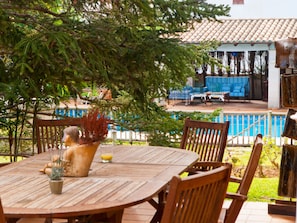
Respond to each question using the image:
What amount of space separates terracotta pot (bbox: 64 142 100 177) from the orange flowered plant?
3 cm

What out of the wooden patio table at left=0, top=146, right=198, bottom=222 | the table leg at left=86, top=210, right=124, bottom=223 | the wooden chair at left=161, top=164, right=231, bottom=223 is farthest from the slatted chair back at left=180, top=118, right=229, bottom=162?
the wooden chair at left=161, top=164, right=231, bottom=223

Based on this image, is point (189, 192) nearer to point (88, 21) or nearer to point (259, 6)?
point (88, 21)

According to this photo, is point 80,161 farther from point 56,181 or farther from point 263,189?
point 263,189

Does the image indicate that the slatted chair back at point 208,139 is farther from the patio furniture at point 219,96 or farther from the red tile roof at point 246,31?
the patio furniture at point 219,96

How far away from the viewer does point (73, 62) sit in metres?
5.15

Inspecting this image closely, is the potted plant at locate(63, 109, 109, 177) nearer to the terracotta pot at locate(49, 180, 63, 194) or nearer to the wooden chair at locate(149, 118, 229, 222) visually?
the terracotta pot at locate(49, 180, 63, 194)

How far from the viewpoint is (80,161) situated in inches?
127

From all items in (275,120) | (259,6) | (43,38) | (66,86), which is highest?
(259,6)

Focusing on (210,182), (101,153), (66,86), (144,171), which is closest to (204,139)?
(101,153)

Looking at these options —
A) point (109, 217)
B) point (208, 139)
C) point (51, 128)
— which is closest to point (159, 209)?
point (109, 217)

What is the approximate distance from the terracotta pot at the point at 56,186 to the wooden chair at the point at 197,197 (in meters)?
0.60

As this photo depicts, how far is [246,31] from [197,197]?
1242 centimetres

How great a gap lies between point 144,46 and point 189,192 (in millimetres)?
3066

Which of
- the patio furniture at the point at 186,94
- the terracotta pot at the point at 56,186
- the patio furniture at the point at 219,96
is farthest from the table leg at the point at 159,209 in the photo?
the patio furniture at the point at 219,96
